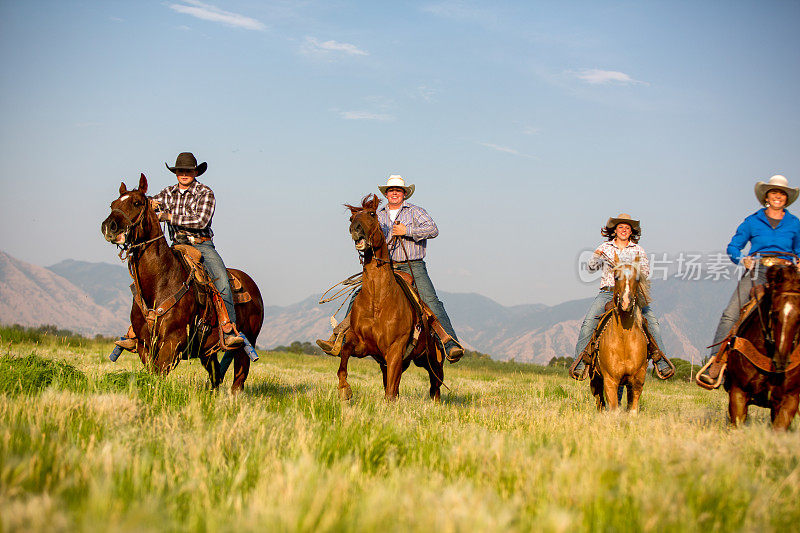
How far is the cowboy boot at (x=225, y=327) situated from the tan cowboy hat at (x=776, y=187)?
7.29 m

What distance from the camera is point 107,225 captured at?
8.01m

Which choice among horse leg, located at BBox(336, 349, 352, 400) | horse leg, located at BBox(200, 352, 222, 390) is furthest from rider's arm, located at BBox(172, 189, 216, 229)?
horse leg, located at BBox(336, 349, 352, 400)

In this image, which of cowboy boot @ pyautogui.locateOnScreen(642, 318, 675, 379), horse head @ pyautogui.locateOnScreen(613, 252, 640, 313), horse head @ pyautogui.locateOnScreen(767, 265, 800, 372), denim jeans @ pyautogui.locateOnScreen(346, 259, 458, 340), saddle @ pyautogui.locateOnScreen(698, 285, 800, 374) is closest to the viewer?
horse head @ pyautogui.locateOnScreen(767, 265, 800, 372)

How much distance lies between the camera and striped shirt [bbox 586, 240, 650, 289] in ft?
32.4

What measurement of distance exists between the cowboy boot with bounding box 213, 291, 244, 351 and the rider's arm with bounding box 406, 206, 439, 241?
118 inches

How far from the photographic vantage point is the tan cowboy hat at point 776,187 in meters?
8.06

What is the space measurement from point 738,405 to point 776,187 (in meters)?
2.78

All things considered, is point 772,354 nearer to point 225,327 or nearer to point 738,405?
point 738,405

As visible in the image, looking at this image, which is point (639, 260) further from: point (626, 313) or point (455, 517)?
point (455, 517)

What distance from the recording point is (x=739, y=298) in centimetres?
812

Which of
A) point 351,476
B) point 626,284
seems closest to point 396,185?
point 626,284

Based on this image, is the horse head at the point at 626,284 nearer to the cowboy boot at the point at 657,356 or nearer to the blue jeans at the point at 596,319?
the cowboy boot at the point at 657,356

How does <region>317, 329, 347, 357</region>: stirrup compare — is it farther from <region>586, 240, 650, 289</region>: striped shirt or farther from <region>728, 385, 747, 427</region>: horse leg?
<region>728, 385, 747, 427</region>: horse leg

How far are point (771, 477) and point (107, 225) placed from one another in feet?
24.2
